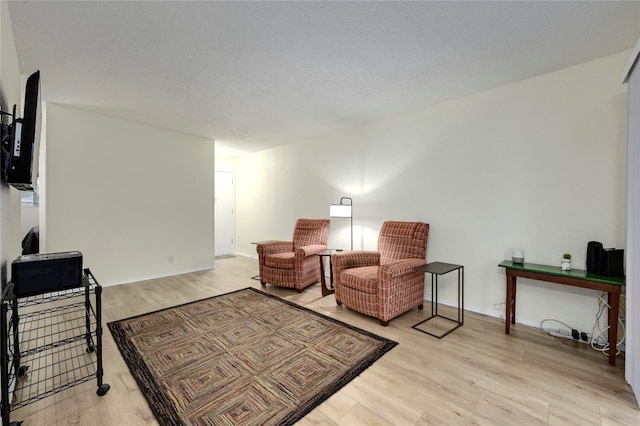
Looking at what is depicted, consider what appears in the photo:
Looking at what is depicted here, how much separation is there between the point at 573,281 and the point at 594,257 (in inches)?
11.5

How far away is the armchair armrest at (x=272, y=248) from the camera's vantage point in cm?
399

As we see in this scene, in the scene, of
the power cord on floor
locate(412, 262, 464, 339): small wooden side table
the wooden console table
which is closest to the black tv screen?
locate(412, 262, 464, 339): small wooden side table

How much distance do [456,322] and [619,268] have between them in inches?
51.8

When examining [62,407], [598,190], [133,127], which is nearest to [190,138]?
[133,127]

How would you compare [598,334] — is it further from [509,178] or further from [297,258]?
[297,258]

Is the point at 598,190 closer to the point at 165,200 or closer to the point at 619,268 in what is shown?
the point at 619,268

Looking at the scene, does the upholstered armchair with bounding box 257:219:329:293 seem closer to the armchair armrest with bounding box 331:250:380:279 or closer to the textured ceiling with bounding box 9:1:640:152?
the armchair armrest with bounding box 331:250:380:279

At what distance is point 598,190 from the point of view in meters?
2.33

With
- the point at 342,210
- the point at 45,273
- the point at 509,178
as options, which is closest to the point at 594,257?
the point at 509,178

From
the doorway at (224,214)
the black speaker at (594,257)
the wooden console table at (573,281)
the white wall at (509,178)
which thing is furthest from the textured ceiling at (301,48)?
the doorway at (224,214)

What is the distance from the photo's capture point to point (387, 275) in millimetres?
2602

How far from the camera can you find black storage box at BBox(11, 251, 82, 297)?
1.52m

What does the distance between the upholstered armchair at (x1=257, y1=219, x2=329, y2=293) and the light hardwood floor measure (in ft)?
4.41

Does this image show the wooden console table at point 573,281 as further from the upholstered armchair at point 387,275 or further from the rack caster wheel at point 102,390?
the rack caster wheel at point 102,390
